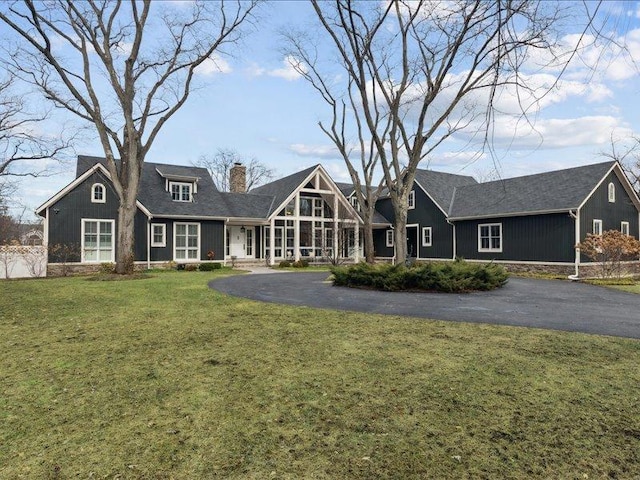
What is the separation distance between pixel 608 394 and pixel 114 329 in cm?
718

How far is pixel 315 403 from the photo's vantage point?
390 cm

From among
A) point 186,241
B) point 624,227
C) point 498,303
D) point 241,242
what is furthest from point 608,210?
point 186,241

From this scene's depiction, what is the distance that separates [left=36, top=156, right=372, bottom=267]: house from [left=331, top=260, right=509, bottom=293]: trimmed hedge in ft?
41.0

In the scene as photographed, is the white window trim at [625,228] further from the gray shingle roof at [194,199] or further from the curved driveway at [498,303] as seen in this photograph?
the gray shingle roof at [194,199]

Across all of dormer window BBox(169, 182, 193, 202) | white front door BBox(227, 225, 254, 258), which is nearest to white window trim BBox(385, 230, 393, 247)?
white front door BBox(227, 225, 254, 258)

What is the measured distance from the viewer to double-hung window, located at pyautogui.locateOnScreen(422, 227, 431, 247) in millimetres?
27000

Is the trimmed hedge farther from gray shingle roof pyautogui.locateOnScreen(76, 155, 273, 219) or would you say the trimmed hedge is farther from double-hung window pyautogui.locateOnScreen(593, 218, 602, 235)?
gray shingle roof pyautogui.locateOnScreen(76, 155, 273, 219)

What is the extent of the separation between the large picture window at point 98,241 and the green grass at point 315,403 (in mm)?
14862

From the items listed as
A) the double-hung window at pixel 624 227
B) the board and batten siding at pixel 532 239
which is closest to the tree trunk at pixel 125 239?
the board and batten siding at pixel 532 239

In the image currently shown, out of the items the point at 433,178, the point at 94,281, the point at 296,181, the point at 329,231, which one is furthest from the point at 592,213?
the point at 94,281

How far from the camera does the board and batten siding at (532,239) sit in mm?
19594

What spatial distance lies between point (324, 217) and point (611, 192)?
55.8 ft

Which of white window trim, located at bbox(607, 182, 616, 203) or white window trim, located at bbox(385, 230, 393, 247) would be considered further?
white window trim, located at bbox(385, 230, 393, 247)

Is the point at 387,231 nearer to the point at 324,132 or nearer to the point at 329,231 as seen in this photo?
the point at 329,231
